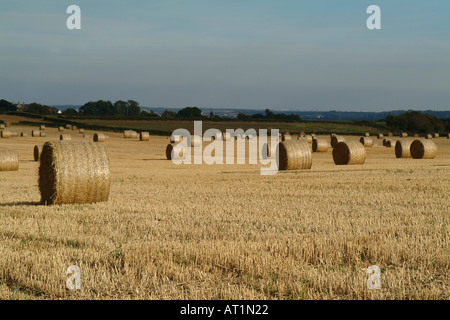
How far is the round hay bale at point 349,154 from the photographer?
88.2 ft

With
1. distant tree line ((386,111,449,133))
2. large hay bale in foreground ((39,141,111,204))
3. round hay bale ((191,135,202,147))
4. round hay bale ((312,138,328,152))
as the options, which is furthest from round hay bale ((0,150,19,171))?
distant tree line ((386,111,449,133))

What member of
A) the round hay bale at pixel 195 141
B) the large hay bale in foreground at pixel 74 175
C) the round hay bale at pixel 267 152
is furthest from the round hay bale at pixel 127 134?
the large hay bale in foreground at pixel 74 175

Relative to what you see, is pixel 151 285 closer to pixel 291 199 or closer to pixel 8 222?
pixel 8 222

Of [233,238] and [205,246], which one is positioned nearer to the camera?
[205,246]

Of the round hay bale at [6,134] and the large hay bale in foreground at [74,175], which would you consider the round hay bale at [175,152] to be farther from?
the round hay bale at [6,134]

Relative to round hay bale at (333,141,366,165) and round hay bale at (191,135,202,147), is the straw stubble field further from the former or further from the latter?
round hay bale at (191,135,202,147)

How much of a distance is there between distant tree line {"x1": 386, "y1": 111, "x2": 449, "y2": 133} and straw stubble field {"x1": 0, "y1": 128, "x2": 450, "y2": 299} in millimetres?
89282

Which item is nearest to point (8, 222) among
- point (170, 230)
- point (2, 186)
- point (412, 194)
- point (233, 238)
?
point (170, 230)

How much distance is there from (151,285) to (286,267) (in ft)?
5.13

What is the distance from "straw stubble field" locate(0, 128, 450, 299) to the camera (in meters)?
5.43

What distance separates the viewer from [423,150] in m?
31.5

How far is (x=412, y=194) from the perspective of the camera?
42.4 ft

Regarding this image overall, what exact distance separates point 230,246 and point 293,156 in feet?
52.2
